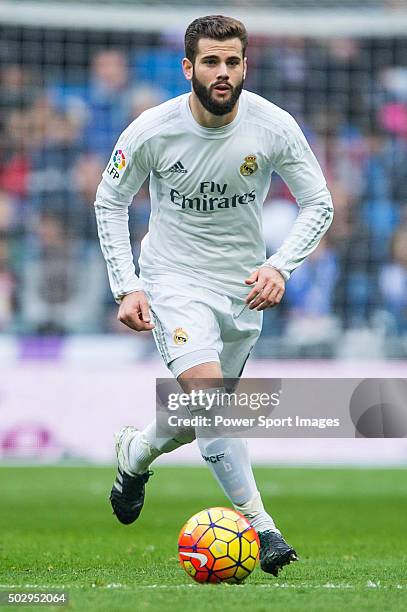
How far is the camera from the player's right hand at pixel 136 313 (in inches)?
251

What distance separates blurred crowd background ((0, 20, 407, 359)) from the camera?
16094 millimetres

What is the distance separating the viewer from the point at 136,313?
641cm

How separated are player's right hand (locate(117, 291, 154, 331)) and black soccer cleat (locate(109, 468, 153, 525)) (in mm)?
1299

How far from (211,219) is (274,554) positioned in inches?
69.0

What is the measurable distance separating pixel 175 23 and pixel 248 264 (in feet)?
36.5

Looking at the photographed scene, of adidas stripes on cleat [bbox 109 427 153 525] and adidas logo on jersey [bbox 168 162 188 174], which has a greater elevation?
adidas logo on jersey [bbox 168 162 188 174]

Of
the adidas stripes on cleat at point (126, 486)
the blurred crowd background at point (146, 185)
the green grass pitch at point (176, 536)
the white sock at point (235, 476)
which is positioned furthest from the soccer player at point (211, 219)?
the blurred crowd background at point (146, 185)

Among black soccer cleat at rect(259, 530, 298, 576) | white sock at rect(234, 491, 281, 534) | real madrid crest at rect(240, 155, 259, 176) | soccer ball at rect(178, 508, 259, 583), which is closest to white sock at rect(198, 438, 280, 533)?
white sock at rect(234, 491, 281, 534)

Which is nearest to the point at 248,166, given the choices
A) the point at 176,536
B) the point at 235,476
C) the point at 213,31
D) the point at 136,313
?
the point at 213,31

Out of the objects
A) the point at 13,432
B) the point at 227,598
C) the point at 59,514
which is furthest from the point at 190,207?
the point at 13,432

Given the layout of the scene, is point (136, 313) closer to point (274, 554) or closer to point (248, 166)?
point (248, 166)

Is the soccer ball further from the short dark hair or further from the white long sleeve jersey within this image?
the short dark hair

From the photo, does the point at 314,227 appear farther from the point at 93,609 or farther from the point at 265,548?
the point at 93,609

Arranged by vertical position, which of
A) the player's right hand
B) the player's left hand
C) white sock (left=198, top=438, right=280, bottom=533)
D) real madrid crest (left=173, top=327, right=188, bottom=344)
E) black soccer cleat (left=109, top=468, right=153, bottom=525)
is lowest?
black soccer cleat (left=109, top=468, right=153, bottom=525)
